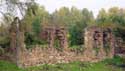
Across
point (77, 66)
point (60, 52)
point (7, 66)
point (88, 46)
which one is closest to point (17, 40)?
point (7, 66)

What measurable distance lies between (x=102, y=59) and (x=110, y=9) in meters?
39.4

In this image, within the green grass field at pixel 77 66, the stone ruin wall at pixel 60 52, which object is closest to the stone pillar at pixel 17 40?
the stone ruin wall at pixel 60 52

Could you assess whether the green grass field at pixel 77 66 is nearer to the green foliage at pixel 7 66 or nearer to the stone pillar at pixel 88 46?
the green foliage at pixel 7 66

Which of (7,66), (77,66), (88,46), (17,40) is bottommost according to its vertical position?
(77,66)

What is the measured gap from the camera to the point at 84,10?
245 feet

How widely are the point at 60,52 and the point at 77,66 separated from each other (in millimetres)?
2079

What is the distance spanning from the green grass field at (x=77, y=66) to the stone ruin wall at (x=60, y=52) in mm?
652

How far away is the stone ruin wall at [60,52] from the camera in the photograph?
23.1 meters

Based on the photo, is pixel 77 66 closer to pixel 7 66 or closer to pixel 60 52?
pixel 60 52

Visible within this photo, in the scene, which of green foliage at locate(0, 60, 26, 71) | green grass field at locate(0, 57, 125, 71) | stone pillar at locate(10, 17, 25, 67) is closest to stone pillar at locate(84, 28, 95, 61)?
green grass field at locate(0, 57, 125, 71)

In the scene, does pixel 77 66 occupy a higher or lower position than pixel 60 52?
lower

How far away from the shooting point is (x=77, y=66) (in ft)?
77.4

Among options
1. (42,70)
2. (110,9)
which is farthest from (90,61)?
(110,9)

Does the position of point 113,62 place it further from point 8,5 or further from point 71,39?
point 71,39
